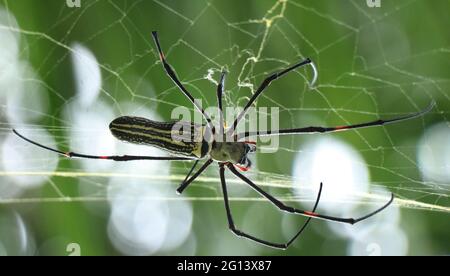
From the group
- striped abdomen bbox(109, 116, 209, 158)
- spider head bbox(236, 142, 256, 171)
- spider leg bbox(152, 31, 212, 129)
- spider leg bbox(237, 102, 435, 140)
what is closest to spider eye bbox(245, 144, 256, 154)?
spider head bbox(236, 142, 256, 171)

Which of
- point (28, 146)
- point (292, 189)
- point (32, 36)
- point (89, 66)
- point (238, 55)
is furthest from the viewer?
point (28, 146)

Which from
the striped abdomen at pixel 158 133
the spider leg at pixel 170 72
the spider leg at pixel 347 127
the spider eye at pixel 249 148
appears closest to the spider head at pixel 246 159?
the spider eye at pixel 249 148

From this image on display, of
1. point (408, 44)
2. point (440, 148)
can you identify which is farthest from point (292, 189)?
point (408, 44)

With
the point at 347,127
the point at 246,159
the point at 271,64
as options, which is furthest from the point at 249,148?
the point at 347,127

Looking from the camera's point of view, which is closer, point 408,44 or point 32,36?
point 32,36

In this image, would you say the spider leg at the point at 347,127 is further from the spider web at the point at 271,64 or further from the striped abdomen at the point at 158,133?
the striped abdomen at the point at 158,133

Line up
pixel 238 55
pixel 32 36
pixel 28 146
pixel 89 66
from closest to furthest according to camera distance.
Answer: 1. pixel 32 36
2. pixel 238 55
3. pixel 89 66
4. pixel 28 146

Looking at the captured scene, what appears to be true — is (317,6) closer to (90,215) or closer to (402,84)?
(402,84)
